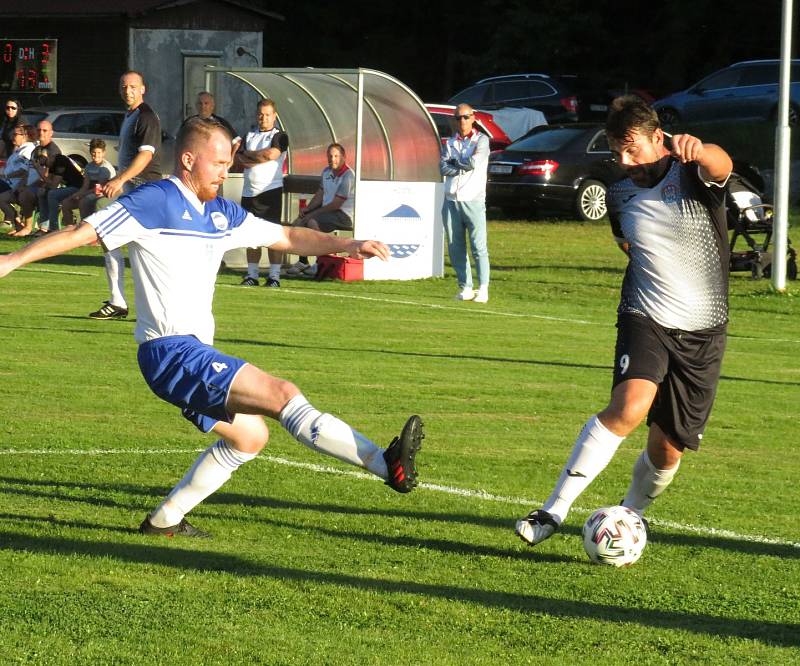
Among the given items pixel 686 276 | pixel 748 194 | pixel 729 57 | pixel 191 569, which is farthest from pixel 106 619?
pixel 729 57

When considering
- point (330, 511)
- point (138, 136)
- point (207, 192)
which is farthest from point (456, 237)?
point (207, 192)

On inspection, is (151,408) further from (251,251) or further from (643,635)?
(251,251)

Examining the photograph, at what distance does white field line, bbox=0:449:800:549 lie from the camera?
693 cm

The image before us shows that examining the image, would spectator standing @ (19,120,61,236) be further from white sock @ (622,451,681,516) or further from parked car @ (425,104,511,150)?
white sock @ (622,451,681,516)

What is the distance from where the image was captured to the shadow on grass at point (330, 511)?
6656 mm

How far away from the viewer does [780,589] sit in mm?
5988

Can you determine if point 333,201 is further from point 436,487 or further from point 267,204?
point 436,487

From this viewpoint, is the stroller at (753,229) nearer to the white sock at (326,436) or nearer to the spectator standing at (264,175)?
the spectator standing at (264,175)

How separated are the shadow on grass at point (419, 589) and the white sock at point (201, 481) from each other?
0.18 m

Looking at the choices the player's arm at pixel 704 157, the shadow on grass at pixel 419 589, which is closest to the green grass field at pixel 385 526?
the shadow on grass at pixel 419 589

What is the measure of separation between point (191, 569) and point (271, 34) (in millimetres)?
48500

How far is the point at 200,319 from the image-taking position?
6.30m

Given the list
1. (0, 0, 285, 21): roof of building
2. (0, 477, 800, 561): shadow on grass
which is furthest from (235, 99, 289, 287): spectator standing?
(0, 0, 285, 21): roof of building

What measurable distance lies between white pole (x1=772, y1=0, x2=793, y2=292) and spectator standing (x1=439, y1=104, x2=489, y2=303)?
4.34 m
